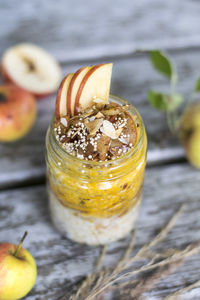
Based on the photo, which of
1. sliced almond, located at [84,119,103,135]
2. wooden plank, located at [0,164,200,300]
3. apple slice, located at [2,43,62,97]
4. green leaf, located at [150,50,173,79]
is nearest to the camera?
sliced almond, located at [84,119,103,135]

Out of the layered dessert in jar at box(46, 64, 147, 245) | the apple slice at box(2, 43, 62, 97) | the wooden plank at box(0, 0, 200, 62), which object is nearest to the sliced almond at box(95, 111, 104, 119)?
the layered dessert in jar at box(46, 64, 147, 245)

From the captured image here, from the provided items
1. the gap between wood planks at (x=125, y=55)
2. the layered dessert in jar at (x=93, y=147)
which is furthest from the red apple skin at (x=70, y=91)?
the gap between wood planks at (x=125, y=55)

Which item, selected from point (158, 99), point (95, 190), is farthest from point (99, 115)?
point (158, 99)

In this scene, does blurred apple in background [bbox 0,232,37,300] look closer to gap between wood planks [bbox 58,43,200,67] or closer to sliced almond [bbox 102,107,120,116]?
sliced almond [bbox 102,107,120,116]

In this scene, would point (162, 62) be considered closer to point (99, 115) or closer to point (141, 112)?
point (141, 112)

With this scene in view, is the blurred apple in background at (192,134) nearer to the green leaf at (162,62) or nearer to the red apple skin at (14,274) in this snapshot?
Answer: the green leaf at (162,62)
